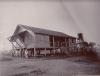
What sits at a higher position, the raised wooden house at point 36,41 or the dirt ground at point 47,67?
the raised wooden house at point 36,41

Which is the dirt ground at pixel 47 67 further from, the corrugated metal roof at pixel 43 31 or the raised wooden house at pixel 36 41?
the corrugated metal roof at pixel 43 31

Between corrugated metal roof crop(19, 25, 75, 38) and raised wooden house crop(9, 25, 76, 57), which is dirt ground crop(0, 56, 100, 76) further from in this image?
corrugated metal roof crop(19, 25, 75, 38)

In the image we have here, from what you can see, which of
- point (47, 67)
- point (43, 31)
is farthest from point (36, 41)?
point (47, 67)

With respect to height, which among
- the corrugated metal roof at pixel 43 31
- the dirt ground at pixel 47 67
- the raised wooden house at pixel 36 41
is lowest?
the dirt ground at pixel 47 67

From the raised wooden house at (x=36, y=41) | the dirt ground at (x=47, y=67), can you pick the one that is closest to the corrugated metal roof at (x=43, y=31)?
the raised wooden house at (x=36, y=41)

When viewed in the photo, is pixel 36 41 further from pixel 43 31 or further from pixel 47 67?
pixel 47 67

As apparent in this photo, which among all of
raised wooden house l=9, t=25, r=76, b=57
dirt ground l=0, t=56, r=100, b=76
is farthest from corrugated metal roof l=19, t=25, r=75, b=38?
dirt ground l=0, t=56, r=100, b=76
